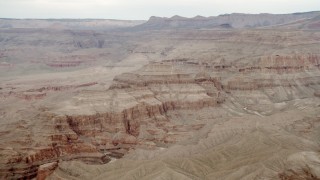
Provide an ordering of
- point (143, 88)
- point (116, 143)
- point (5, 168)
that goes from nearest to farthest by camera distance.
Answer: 1. point (5, 168)
2. point (116, 143)
3. point (143, 88)

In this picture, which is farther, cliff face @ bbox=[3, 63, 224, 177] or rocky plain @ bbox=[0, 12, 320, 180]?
cliff face @ bbox=[3, 63, 224, 177]

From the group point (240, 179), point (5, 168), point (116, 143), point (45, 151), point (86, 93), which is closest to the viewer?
point (240, 179)

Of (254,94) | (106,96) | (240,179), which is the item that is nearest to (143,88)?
(106,96)

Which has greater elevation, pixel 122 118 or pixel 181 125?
pixel 122 118

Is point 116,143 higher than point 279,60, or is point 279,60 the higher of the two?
point 279,60

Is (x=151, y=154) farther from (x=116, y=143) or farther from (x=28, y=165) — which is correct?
(x=28, y=165)

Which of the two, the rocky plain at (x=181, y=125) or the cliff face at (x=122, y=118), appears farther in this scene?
the cliff face at (x=122, y=118)

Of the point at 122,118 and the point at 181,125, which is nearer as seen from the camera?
the point at 122,118

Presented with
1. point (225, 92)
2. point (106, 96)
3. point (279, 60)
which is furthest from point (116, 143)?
point (279, 60)

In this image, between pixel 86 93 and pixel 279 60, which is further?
pixel 279 60
